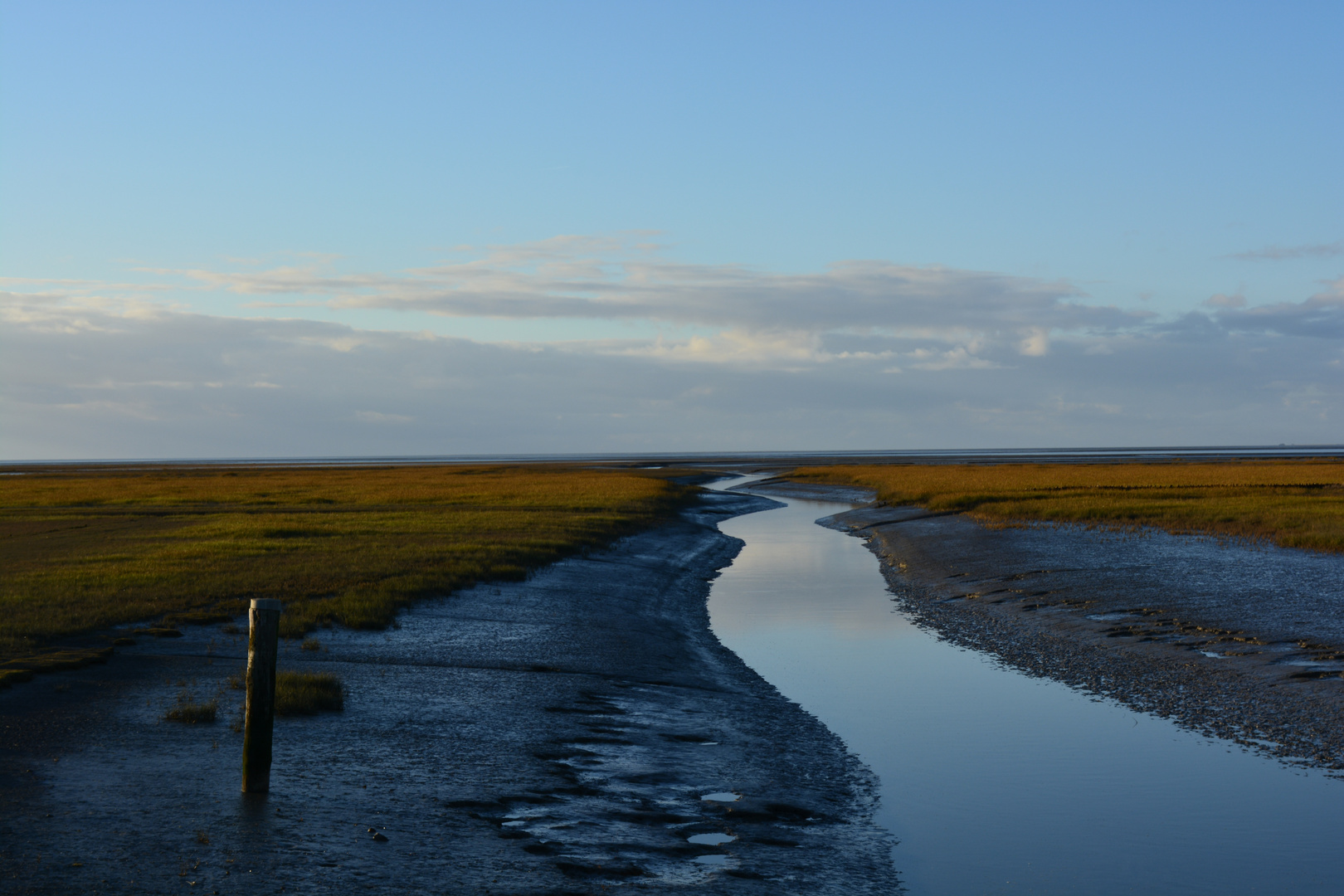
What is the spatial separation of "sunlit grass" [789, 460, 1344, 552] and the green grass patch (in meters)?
29.3

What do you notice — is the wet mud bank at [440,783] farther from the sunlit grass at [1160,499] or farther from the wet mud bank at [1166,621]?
the sunlit grass at [1160,499]

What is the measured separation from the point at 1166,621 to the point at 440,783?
53.9 ft

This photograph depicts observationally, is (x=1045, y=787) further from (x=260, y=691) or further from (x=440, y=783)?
(x=260, y=691)

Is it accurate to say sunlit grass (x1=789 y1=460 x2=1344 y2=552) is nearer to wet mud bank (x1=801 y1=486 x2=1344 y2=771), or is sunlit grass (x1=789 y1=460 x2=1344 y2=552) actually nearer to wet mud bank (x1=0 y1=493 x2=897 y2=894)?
wet mud bank (x1=801 y1=486 x2=1344 y2=771)

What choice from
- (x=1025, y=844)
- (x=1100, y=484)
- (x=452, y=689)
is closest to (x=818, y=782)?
(x=1025, y=844)

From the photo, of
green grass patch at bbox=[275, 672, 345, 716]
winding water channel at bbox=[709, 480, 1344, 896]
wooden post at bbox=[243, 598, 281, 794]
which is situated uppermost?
wooden post at bbox=[243, 598, 281, 794]

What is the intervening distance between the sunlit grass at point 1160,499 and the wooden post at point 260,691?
31.3 m

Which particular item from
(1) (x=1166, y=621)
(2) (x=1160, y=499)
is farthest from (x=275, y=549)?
(2) (x=1160, y=499)

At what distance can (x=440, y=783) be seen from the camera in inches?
416

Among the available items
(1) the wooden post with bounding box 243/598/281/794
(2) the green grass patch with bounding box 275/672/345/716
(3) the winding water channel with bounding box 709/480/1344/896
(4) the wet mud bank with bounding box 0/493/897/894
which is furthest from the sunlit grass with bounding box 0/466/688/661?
(3) the winding water channel with bounding box 709/480/1344/896

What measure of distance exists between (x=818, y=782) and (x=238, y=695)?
780cm

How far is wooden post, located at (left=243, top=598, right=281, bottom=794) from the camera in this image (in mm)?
9250

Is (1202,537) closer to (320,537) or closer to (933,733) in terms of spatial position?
(933,733)

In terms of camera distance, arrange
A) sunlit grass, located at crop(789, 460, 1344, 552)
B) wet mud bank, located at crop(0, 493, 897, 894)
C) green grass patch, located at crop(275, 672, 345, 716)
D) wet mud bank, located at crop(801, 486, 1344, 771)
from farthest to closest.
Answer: sunlit grass, located at crop(789, 460, 1344, 552), wet mud bank, located at crop(801, 486, 1344, 771), green grass patch, located at crop(275, 672, 345, 716), wet mud bank, located at crop(0, 493, 897, 894)
